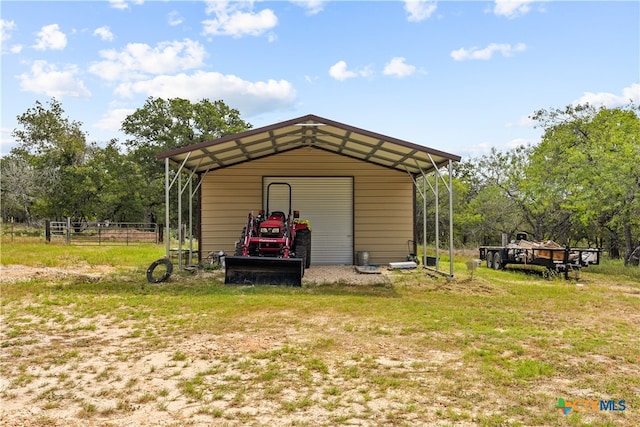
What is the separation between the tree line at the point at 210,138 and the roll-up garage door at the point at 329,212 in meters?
6.60

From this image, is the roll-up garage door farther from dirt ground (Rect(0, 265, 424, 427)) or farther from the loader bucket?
dirt ground (Rect(0, 265, 424, 427))

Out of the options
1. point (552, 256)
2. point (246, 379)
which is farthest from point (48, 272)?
point (552, 256)

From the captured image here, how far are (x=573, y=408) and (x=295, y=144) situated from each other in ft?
29.9

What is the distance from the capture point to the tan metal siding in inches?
468

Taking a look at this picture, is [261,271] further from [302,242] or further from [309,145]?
[309,145]

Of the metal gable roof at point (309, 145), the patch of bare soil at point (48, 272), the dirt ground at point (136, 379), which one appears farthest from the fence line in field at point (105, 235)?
the dirt ground at point (136, 379)

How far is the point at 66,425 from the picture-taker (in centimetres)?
271

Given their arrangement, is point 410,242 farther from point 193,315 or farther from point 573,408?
point 573,408

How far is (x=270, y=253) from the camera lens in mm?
8984

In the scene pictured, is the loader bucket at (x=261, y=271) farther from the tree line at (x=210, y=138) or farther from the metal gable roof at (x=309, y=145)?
the tree line at (x=210, y=138)

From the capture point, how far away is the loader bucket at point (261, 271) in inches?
317

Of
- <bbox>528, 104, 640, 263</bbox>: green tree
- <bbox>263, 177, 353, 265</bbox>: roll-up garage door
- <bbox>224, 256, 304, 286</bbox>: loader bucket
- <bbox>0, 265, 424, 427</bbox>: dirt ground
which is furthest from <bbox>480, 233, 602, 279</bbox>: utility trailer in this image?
<bbox>0, 265, 424, 427</bbox>: dirt ground

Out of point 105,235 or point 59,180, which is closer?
point 105,235

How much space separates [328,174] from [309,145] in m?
0.86
